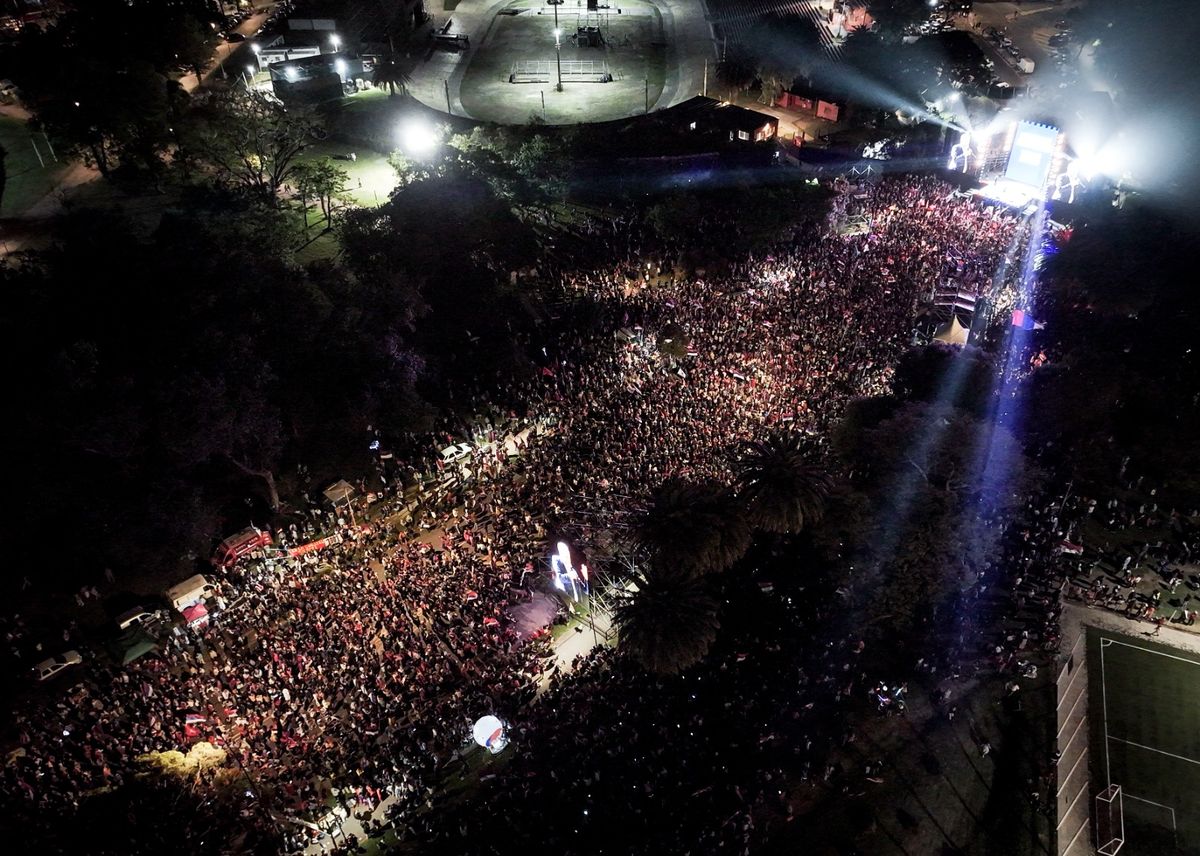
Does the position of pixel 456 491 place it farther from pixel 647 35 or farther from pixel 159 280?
pixel 647 35

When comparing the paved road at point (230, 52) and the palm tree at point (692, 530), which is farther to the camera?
the paved road at point (230, 52)

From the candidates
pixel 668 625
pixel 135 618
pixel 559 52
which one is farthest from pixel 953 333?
pixel 559 52

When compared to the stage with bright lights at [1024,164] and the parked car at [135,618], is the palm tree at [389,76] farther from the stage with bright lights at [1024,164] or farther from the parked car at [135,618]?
the parked car at [135,618]

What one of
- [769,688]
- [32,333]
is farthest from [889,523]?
[32,333]

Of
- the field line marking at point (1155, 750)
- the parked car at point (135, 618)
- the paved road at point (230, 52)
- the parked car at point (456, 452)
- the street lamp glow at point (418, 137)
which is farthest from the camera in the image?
the paved road at point (230, 52)

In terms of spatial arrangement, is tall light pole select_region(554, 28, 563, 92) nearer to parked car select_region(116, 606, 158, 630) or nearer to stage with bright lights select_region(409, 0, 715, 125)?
stage with bright lights select_region(409, 0, 715, 125)

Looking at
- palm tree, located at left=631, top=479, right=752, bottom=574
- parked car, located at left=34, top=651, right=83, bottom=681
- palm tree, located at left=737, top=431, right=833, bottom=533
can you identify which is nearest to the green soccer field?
palm tree, located at left=737, top=431, right=833, bottom=533

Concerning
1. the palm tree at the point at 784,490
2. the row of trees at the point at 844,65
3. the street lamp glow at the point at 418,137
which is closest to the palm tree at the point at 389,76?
the street lamp glow at the point at 418,137
